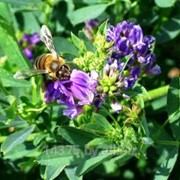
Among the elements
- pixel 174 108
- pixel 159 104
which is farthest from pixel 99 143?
pixel 159 104

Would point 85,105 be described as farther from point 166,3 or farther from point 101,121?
point 166,3

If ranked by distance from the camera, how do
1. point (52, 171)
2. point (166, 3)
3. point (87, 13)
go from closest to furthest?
point (52, 171) → point (166, 3) → point (87, 13)

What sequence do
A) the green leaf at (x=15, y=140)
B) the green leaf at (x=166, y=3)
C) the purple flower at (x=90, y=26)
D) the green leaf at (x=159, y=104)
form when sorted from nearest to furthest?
the green leaf at (x=15, y=140) → the green leaf at (x=166, y=3) → the green leaf at (x=159, y=104) → the purple flower at (x=90, y=26)

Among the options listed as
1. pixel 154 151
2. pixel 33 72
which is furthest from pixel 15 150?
pixel 154 151

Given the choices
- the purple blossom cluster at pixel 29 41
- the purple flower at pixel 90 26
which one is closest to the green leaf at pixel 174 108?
the purple flower at pixel 90 26

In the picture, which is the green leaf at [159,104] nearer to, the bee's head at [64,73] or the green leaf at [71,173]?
the green leaf at [71,173]

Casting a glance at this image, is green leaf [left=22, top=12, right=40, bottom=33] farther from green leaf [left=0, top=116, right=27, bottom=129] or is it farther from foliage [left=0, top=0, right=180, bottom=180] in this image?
green leaf [left=0, top=116, right=27, bottom=129]

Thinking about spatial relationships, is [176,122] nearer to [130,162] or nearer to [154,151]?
[154,151]
